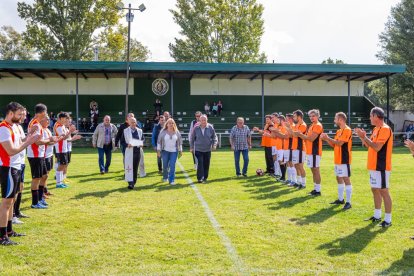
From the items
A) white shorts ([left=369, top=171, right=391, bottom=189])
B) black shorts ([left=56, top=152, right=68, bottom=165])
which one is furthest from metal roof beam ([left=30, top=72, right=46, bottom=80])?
white shorts ([left=369, top=171, right=391, bottom=189])

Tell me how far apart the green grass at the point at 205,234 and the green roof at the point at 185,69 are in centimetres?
1856

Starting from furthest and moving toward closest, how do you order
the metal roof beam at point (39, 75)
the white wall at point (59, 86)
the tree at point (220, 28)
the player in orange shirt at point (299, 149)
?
the tree at point (220, 28)
the white wall at point (59, 86)
the metal roof beam at point (39, 75)
the player in orange shirt at point (299, 149)

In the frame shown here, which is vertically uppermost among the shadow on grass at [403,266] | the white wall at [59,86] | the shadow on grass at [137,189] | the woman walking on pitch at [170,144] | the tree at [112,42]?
the tree at [112,42]

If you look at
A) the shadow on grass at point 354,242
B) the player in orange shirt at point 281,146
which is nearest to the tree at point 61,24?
the player in orange shirt at point 281,146

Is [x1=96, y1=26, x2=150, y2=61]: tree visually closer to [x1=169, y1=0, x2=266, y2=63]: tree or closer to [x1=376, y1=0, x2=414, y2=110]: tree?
[x1=169, y1=0, x2=266, y2=63]: tree

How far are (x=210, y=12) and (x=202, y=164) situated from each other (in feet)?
116

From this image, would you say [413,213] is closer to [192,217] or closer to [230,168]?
[192,217]

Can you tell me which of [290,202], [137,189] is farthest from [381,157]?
[137,189]

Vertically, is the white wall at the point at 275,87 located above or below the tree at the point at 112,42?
below

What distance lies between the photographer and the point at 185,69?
2861 centimetres

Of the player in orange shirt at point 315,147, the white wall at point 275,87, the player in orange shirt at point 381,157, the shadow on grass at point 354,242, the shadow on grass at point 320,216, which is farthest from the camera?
the white wall at point 275,87

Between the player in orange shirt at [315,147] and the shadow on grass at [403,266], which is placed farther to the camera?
the player in orange shirt at [315,147]

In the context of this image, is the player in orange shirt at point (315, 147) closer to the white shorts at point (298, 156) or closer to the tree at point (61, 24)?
the white shorts at point (298, 156)

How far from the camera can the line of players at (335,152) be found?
6.88m
